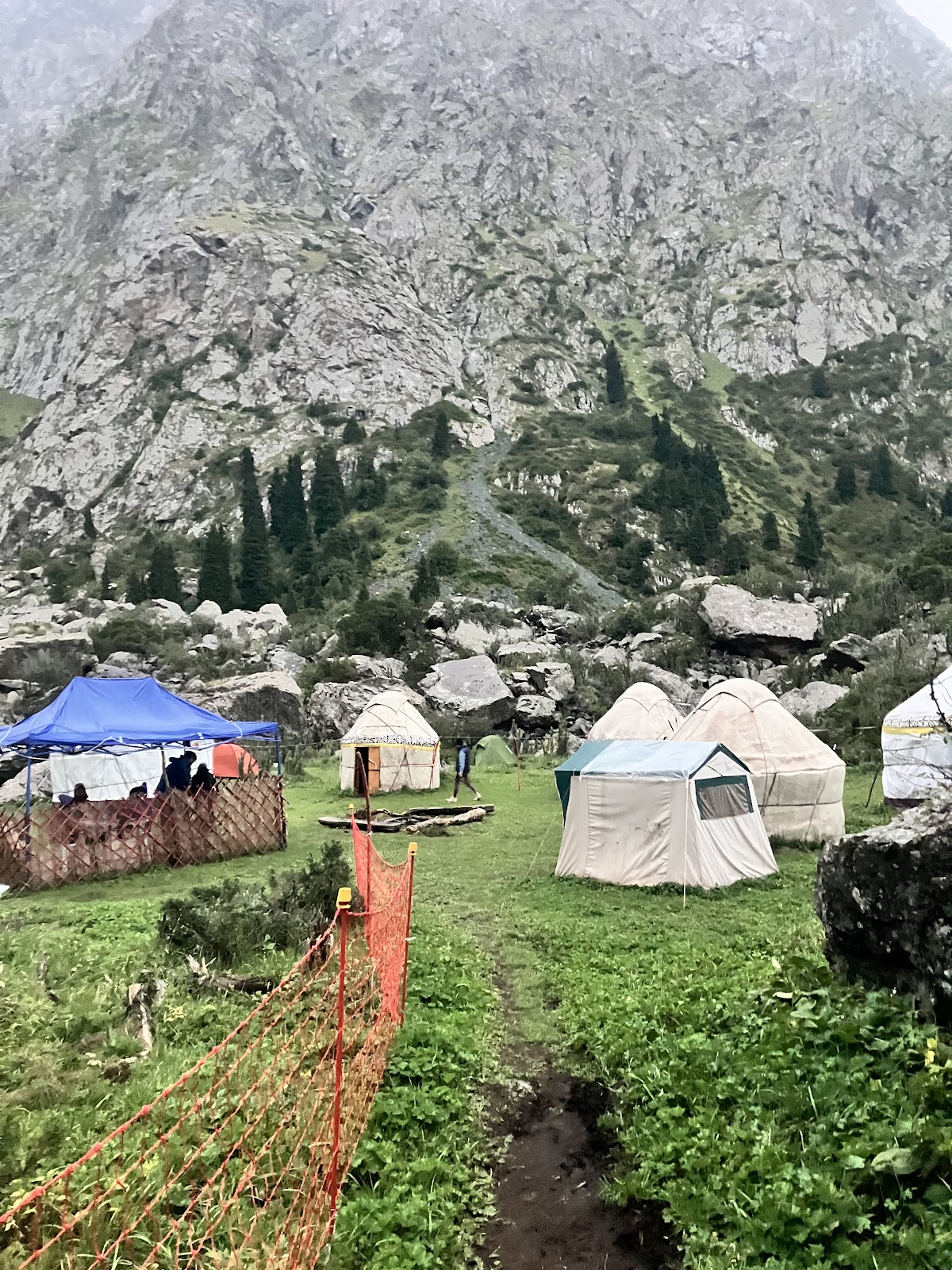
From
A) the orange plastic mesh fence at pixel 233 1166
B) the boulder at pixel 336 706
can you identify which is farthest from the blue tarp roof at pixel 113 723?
the boulder at pixel 336 706

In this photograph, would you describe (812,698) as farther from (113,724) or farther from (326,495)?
(326,495)

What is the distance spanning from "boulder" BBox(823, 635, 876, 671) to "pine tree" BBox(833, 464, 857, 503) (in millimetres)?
57000

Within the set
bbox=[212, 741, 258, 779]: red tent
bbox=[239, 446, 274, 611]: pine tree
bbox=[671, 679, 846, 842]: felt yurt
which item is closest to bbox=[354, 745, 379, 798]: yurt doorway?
bbox=[212, 741, 258, 779]: red tent

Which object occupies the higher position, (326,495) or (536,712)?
(326,495)

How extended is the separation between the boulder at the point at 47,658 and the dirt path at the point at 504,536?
1325 inches

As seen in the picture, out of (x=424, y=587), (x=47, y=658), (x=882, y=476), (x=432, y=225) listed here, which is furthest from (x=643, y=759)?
(x=432, y=225)

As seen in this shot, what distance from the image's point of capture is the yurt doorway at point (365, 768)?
26.0m

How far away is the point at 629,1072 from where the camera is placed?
243 inches

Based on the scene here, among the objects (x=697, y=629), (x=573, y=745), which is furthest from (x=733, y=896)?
(x=697, y=629)

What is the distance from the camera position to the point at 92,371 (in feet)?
325

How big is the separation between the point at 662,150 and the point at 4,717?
15216 centimetres

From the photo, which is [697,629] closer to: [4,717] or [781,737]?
[781,737]

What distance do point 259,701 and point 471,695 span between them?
975cm

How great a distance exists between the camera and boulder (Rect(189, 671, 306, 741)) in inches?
1366
